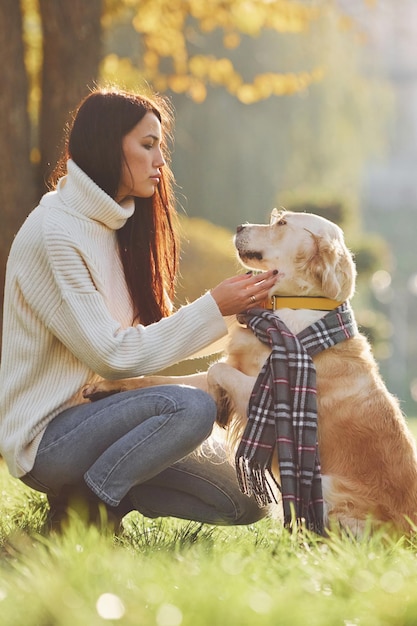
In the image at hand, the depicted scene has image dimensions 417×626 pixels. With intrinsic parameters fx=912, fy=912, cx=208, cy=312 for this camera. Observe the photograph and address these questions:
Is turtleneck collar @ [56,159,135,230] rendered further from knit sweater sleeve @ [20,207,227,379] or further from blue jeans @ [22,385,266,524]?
blue jeans @ [22,385,266,524]

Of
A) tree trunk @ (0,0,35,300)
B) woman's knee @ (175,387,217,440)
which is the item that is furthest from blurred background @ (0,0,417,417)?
woman's knee @ (175,387,217,440)

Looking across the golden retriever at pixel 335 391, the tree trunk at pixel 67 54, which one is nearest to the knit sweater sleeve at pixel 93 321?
the golden retriever at pixel 335 391

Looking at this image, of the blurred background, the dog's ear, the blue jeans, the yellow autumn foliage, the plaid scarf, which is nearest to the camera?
the blue jeans

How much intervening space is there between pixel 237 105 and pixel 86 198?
55.0ft

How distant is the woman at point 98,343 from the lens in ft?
10.0

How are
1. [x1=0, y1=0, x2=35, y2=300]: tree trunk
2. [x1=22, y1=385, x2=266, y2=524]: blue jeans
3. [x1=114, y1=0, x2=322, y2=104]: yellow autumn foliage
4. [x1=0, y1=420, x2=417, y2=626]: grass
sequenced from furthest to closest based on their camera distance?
[x1=114, y1=0, x2=322, y2=104]: yellow autumn foliage, [x1=0, y1=0, x2=35, y2=300]: tree trunk, [x1=22, y1=385, x2=266, y2=524]: blue jeans, [x1=0, y1=420, x2=417, y2=626]: grass

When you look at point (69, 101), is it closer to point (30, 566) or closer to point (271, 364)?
point (271, 364)

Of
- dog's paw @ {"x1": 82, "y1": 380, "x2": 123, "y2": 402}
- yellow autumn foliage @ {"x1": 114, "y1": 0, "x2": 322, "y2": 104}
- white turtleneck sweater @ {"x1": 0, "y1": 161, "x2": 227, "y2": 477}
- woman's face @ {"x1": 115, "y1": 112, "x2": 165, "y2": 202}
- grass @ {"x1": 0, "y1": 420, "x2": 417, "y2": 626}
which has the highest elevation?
yellow autumn foliage @ {"x1": 114, "y1": 0, "x2": 322, "y2": 104}

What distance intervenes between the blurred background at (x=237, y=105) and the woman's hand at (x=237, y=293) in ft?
3.84

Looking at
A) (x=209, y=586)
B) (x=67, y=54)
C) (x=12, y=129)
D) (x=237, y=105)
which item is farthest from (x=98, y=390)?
(x=237, y=105)

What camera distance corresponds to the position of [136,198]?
11.7 feet

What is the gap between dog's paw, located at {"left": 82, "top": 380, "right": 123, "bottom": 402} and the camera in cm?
322

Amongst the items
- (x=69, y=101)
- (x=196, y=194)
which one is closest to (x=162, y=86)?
(x=69, y=101)

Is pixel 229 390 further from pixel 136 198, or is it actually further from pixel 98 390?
pixel 136 198
